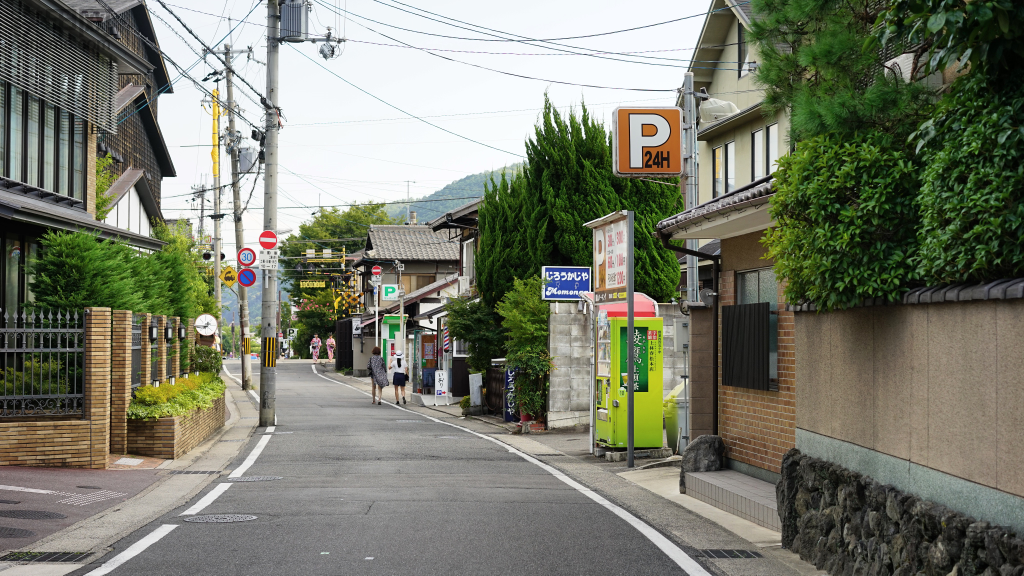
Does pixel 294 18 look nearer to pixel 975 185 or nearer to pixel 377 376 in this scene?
pixel 377 376

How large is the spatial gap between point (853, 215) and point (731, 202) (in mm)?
2985

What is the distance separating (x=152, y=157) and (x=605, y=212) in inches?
827

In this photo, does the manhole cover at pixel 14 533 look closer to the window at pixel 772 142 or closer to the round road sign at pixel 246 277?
the window at pixel 772 142

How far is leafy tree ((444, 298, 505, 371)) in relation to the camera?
2758cm

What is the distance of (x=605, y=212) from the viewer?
26766mm

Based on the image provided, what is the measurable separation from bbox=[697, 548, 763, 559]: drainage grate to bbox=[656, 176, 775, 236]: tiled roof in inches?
131

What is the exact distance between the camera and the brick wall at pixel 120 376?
1504cm

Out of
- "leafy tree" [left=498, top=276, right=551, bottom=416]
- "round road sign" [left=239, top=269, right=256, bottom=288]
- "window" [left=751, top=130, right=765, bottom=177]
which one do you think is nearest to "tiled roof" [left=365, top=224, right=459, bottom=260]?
"round road sign" [left=239, top=269, right=256, bottom=288]

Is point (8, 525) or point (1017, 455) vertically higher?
point (1017, 455)

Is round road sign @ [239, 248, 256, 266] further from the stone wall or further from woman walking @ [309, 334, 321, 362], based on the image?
woman walking @ [309, 334, 321, 362]

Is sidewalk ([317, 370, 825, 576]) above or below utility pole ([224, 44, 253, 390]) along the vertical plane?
below

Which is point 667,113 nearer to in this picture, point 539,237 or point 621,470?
point 621,470

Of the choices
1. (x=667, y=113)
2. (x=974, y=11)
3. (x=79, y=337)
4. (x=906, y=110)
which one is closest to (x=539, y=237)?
(x=667, y=113)

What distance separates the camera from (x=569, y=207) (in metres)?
26.7
